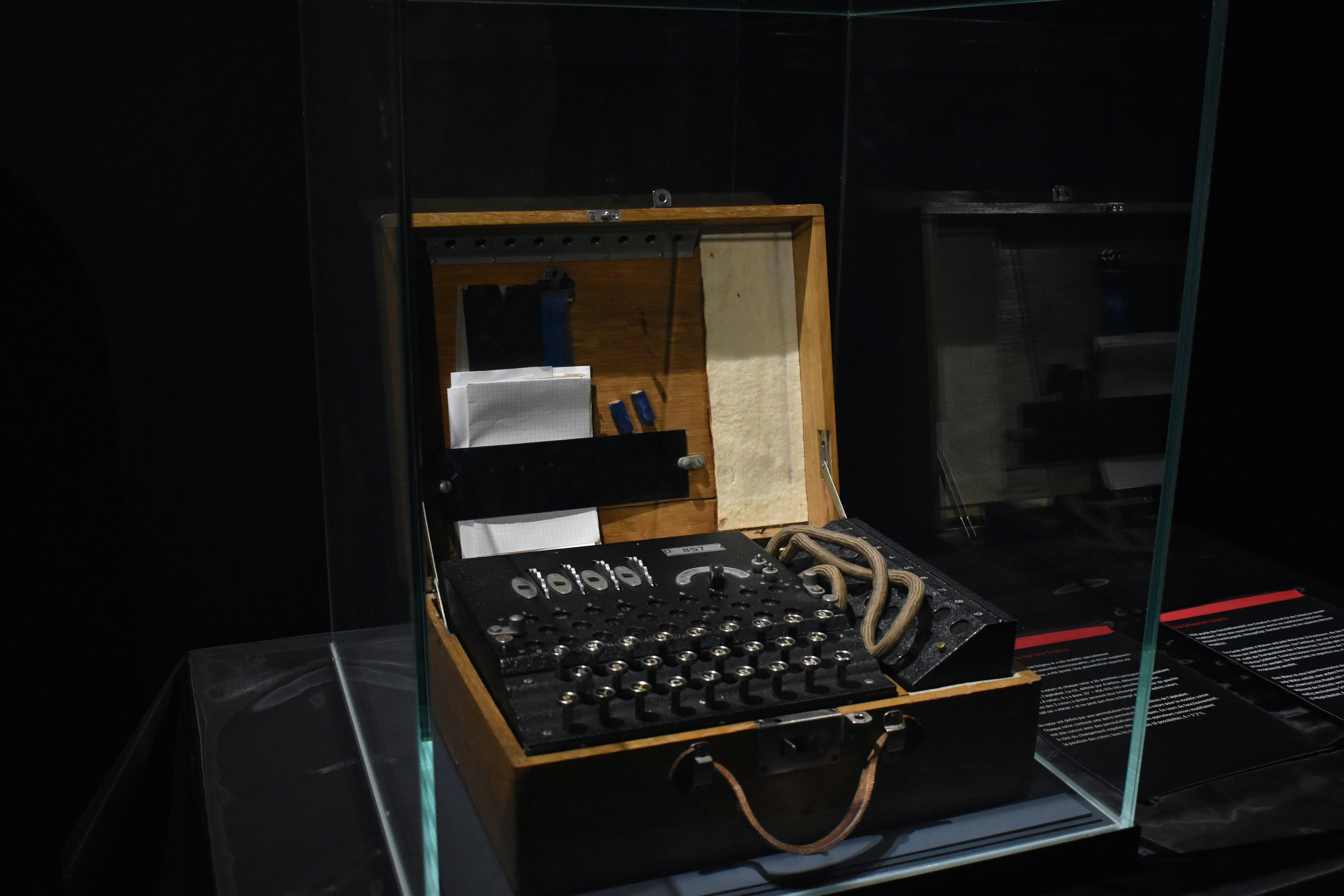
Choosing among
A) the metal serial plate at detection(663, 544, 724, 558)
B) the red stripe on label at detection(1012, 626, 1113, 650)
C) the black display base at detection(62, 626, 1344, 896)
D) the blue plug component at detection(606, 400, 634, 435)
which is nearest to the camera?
the black display base at detection(62, 626, 1344, 896)

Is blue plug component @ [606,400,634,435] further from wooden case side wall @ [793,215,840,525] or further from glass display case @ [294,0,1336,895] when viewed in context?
wooden case side wall @ [793,215,840,525]

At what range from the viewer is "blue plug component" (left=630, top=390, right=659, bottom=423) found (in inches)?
58.1

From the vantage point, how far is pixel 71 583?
5.07 ft

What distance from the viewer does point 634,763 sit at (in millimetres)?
964

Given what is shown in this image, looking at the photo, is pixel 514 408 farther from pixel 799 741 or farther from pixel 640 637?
pixel 799 741

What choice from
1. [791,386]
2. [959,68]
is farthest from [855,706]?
[959,68]

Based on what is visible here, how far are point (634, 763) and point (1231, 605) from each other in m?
1.10

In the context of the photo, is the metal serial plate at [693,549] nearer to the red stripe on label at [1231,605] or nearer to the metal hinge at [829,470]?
the metal hinge at [829,470]

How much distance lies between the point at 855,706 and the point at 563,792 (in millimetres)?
286

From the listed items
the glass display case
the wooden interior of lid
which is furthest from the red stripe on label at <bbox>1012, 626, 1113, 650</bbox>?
the wooden interior of lid

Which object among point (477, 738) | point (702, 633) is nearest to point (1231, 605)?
point (702, 633)

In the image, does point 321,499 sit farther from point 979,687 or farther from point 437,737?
point 979,687

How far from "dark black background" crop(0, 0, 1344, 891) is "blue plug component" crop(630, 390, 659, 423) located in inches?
19.1

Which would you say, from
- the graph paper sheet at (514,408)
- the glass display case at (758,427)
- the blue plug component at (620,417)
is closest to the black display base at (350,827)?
the glass display case at (758,427)
